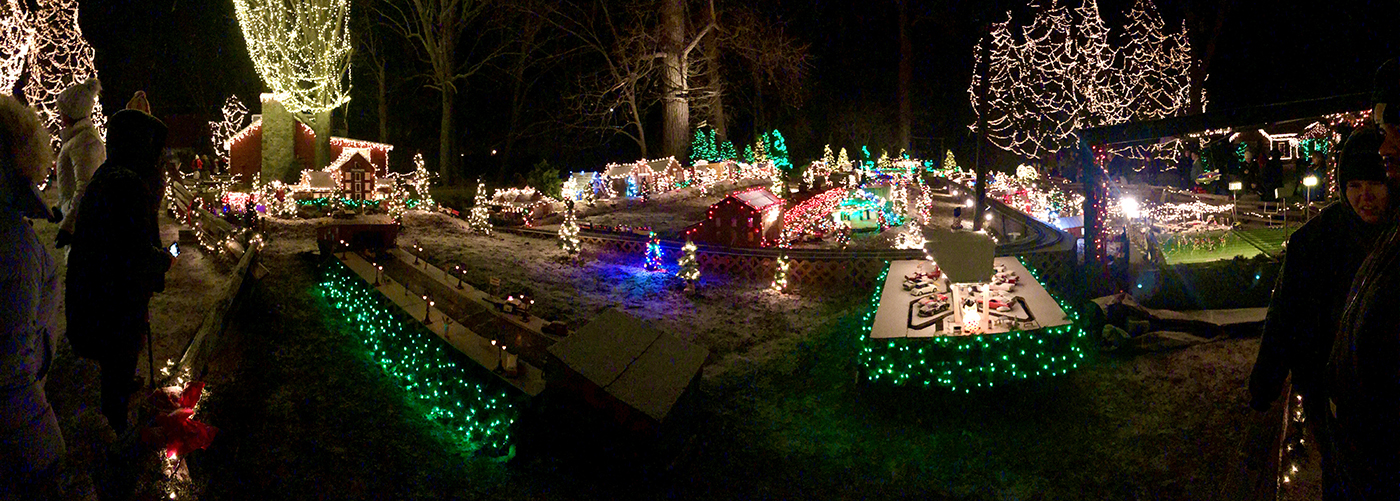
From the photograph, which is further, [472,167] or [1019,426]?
[472,167]

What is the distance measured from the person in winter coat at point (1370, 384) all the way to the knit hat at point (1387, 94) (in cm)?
70

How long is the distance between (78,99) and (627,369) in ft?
19.4

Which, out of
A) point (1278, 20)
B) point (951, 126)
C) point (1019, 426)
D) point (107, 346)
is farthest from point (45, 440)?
point (951, 126)

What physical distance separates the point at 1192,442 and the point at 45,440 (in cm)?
709

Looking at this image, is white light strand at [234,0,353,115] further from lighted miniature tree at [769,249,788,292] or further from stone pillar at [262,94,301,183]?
lighted miniature tree at [769,249,788,292]

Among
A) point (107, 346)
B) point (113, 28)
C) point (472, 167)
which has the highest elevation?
point (113, 28)

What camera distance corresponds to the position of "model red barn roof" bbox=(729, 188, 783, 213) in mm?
13531

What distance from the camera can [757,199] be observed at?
13945 millimetres

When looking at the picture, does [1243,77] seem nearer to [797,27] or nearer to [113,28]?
[797,27]

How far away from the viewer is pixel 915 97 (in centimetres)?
4259

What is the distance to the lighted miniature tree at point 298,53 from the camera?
68.0 ft

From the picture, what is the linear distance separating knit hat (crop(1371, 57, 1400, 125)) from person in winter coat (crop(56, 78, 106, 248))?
9075 mm

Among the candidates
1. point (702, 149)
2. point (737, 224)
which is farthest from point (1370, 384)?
point (702, 149)

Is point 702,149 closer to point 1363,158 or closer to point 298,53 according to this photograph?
point 298,53
